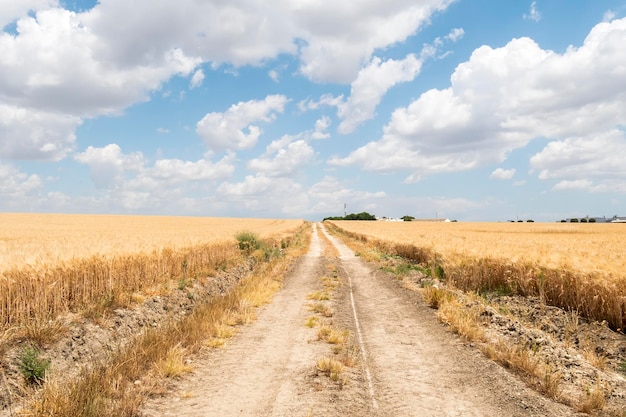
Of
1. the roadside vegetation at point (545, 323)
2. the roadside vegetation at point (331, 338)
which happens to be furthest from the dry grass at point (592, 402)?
the roadside vegetation at point (331, 338)

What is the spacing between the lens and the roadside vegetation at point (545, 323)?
7.68 metres

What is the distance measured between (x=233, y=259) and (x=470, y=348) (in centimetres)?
1934

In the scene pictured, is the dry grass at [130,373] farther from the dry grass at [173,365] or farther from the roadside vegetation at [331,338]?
the roadside vegetation at [331,338]

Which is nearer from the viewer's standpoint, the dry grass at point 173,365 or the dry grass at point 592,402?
the dry grass at point 592,402

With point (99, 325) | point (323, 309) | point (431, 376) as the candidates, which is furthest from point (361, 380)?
point (99, 325)

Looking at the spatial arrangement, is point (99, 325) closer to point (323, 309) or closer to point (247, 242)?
point (323, 309)

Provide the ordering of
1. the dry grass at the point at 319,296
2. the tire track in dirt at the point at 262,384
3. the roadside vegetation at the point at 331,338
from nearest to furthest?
the tire track in dirt at the point at 262,384 → the roadside vegetation at the point at 331,338 → the dry grass at the point at 319,296

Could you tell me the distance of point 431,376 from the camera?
8.34m

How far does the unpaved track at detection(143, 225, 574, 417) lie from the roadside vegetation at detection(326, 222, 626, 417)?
0.53 m

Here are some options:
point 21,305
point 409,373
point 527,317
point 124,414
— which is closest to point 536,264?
point 527,317

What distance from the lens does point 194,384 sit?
25.9ft

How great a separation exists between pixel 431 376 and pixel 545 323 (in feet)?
18.2

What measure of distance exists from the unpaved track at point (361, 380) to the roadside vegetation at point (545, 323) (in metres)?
0.53

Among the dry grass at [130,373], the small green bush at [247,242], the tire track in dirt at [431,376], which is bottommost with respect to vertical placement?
the tire track in dirt at [431,376]
